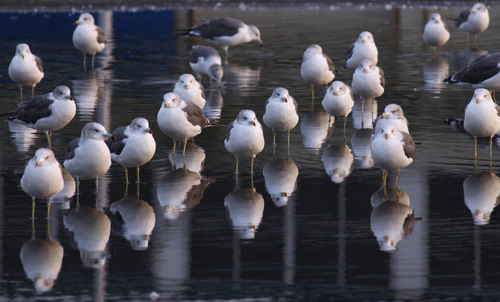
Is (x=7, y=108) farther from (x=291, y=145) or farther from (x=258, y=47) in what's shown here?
(x=258, y=47)

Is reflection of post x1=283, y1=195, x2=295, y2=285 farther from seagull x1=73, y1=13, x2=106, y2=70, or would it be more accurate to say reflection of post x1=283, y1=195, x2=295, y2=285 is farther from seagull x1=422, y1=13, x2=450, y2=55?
seagull x1=422, y1=13, x2=450, y2=55

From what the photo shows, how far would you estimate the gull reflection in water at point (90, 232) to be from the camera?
7047mm

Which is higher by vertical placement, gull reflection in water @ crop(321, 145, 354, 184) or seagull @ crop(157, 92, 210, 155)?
seagull @ crop(157, 92, 210, 155)

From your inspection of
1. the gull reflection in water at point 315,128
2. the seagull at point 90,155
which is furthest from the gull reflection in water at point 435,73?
the seagull at point 90,155

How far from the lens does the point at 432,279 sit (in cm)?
651

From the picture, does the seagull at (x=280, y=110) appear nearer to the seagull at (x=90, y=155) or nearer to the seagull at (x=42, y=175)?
the seagull at (x=90, y=155)

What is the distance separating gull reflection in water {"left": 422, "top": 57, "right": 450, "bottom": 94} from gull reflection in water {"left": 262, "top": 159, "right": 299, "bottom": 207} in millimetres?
6308

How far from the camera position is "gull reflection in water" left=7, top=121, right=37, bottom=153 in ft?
37.9

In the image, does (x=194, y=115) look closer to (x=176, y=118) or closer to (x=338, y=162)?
(x=176, y=118)

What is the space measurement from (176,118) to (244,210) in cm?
263

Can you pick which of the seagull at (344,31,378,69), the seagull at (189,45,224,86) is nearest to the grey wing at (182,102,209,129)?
the seagull at (189,45,224,86)

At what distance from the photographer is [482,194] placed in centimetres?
893

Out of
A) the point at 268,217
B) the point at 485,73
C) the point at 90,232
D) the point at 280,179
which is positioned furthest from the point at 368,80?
the point at 90,232

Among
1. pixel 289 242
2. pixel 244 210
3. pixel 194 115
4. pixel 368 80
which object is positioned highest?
pixel 368 80
